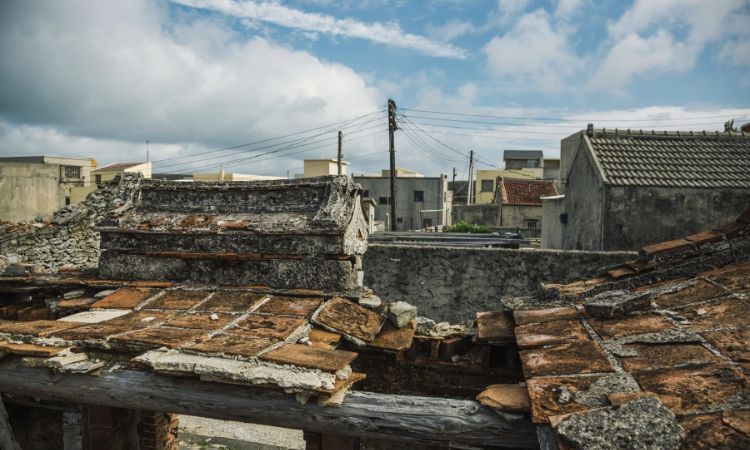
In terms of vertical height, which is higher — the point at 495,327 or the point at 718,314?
the point at 718,314

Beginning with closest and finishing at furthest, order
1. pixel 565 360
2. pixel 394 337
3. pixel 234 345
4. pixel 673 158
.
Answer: pixel 565 360 < pixel 234 345 < pixel 394 337 < pixel 673 158

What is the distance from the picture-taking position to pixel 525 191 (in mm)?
33906

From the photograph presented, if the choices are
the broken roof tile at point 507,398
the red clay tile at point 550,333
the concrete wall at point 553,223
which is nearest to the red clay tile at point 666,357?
the red clay tile at point 550,333

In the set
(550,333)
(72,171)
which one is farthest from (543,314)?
(72,171)

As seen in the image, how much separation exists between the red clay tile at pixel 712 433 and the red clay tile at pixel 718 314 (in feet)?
4.42

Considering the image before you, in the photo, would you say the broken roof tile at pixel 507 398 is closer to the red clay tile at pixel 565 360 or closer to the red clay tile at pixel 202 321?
the red clay tile at pixel 565 360

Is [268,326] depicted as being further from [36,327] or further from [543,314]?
[543,314]

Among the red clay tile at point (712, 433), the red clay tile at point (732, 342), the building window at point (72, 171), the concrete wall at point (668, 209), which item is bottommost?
the red clay tile at point (712, 433)

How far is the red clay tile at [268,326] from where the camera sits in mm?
4392

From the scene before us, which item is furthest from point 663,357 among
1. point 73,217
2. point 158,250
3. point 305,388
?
point 73,217

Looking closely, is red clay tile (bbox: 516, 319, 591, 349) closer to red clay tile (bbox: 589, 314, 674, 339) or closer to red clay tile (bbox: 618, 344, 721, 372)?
red clay tile (bbox: 589, 314, 674, 339)

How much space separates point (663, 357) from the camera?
3.29 metres

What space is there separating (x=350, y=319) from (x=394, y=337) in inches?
18.7

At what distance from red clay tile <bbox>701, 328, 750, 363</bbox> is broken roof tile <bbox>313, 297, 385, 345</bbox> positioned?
2.71 meters
